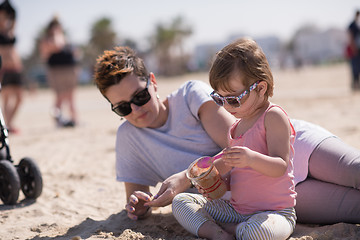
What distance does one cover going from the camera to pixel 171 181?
8.15 feet

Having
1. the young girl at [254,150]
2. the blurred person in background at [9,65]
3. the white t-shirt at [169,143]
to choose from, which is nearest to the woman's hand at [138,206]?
the white t-shirt at [169,143]

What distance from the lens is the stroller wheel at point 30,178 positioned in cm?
338

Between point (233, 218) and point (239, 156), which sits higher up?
point (239, 156)

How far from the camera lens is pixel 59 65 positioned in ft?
28.0

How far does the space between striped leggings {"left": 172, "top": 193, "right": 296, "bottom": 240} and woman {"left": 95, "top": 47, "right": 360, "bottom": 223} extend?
0.13 m

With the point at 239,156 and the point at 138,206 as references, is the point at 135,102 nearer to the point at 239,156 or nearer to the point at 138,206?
the point at 138,206

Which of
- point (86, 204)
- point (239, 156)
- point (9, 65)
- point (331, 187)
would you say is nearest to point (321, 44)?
point (9, 65)

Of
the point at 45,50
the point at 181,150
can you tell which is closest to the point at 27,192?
the point at 181,150

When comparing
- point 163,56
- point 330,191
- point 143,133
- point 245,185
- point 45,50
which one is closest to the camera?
point 245,185

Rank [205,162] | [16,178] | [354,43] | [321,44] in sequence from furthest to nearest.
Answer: [321,44] → [354,43] → [16,178] → [205,162]

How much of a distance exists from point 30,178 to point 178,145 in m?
1.48

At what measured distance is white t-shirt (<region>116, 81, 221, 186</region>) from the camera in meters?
2.75

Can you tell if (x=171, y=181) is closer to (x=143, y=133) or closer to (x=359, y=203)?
(x=143, y=133)

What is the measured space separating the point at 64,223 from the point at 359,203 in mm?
1975
